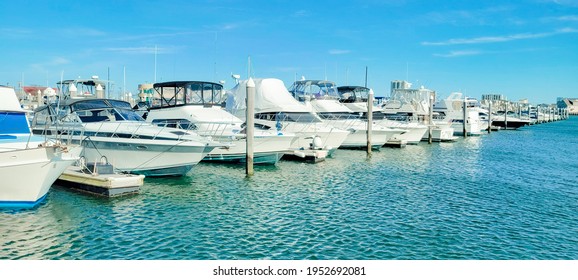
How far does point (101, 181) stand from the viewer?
1520cm

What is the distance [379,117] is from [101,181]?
2940cm

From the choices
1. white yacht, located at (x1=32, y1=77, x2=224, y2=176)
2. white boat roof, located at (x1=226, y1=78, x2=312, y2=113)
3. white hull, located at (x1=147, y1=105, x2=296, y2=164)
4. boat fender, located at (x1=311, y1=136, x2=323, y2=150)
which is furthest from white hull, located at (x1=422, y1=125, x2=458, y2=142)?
white yacht, located at (x1=32, y1=77, x2=224, y2=176)

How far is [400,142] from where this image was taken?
1444 inches

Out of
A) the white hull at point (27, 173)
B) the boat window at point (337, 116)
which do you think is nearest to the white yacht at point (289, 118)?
the boat window at point (337, 116)

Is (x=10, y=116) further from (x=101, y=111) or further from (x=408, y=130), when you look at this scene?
(x=408, y=130)

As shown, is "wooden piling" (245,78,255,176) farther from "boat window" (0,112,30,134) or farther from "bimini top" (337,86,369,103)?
"bimini top" (337,86,369,103)

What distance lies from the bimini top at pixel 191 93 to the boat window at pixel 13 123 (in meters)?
9.91

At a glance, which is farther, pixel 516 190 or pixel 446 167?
→ pixel 446 167

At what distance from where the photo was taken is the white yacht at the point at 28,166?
12898 mm

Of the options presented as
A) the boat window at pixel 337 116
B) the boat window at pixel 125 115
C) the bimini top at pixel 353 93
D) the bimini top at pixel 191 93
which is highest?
the bimini top at pixel 353 93

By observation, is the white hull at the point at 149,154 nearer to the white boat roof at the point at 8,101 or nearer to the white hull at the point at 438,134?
the white boat roof at the point at 8,101
